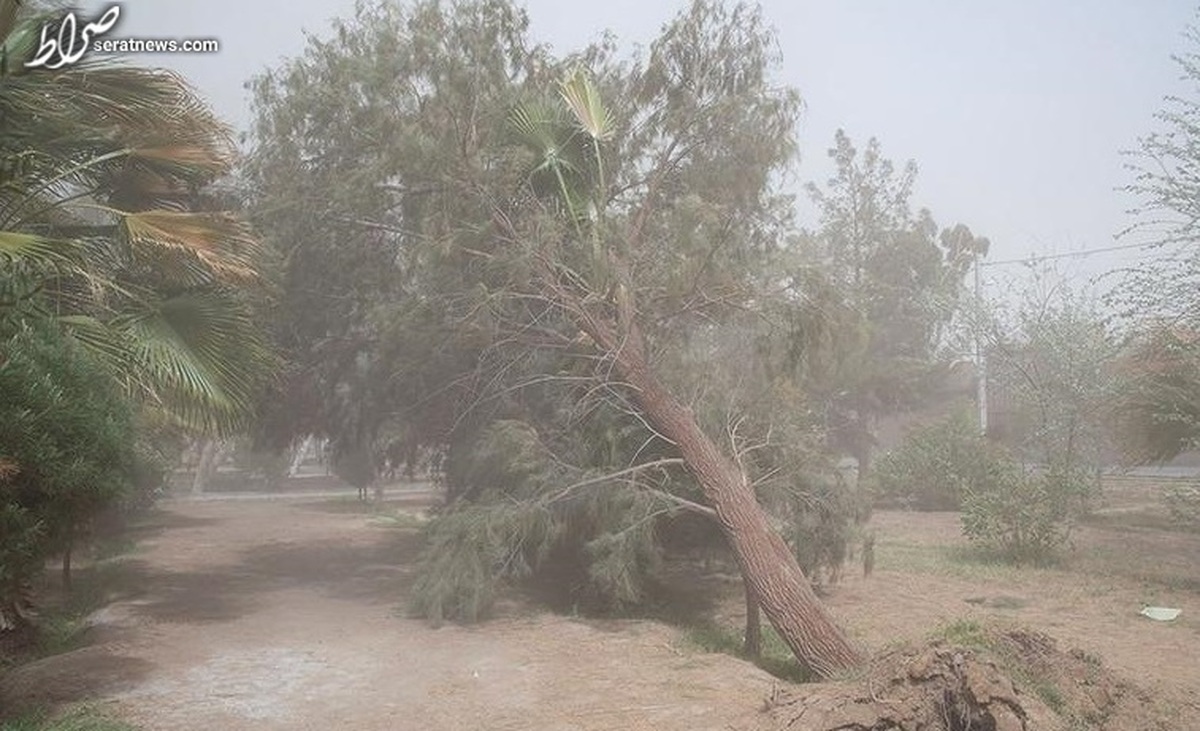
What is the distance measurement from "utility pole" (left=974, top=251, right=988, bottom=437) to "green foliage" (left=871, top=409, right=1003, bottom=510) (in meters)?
0.99

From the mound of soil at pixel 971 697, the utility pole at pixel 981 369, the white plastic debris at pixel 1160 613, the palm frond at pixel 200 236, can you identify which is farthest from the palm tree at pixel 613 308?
the utility pole at pixel 981 369

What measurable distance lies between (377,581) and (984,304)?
1387 centimetres

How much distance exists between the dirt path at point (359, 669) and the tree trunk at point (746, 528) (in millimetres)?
593

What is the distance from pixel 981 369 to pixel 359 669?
686 inches

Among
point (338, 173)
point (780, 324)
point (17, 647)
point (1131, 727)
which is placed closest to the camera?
point (1131, 727)

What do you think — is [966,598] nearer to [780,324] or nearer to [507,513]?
[780,324]

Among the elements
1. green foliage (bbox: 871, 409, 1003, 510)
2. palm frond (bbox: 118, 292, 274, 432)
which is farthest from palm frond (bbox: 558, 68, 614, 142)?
green foliage (bbox: 871, 409, 1003, 510)

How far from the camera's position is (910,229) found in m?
29.5

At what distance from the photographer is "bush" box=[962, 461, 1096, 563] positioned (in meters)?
12.2

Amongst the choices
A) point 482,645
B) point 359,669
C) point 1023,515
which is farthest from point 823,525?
point 359,669

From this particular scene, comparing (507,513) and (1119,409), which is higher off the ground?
(1119,409)

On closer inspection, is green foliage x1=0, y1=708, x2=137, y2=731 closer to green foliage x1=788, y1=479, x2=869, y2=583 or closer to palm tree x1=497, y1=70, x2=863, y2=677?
palm tree x1=497, y1=70, x2=863, y2=677

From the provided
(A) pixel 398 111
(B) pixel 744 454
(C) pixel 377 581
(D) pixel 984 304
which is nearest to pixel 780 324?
(B) pixel 744 454

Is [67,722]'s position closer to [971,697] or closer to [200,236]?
[200,236]
